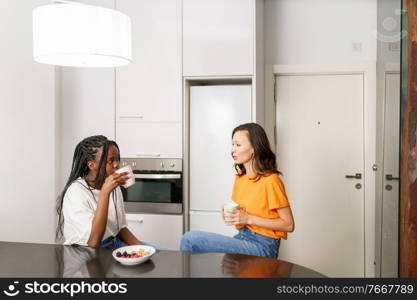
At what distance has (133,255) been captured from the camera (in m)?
1.52

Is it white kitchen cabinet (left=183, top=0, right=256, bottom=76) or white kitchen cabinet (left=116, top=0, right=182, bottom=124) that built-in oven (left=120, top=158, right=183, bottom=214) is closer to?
white kitchen cabinet (left=116, top=0, right=182, bottom=124)

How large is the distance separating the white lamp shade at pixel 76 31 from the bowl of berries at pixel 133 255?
2.52ft

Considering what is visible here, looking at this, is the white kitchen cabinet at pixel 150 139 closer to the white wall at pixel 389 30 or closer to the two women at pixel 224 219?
the two women at pixel 224 219

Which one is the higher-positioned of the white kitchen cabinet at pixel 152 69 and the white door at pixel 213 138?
the white kitchen cabinet at pixel 152 69

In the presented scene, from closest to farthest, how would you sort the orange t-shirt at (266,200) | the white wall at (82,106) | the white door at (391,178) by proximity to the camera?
1. the orange t-shirt at (266,200)
2. the white door at (391,178)
3. the white wall at (82,106)

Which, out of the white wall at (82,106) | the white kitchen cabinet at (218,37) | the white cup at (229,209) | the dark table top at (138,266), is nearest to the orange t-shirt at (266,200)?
the white cup at (229,209)

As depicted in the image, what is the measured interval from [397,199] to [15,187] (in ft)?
8.46

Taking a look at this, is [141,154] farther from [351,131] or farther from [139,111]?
[351,131]

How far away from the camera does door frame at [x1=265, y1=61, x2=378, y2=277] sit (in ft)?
11.1

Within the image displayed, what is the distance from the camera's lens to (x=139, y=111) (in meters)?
3.14

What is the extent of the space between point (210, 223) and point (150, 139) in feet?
2.62

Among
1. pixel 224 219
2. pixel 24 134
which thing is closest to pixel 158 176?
pixel 24 134

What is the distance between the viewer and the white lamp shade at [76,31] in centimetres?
151

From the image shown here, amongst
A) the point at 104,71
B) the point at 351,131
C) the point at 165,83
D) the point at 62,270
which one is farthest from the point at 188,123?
the point at 62,270
